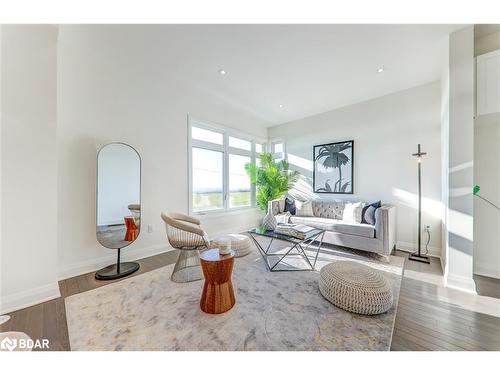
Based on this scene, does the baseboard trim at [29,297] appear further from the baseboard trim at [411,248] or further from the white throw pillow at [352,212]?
the baseboard trim at [411,248]

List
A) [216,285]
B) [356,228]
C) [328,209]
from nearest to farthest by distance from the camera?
[216,285], [356,228], [328,209]

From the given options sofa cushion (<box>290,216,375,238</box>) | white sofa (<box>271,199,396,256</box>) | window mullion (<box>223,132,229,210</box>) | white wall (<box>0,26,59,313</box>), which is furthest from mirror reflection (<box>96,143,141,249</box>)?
sofa cushion (<box>290,216,375,238</box>)

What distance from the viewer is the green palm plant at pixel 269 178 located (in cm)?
457

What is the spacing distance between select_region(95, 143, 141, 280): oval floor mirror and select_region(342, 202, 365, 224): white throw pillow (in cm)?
356

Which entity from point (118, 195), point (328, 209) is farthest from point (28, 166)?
point (328, 209)

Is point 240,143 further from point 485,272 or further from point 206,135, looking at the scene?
point 485,272

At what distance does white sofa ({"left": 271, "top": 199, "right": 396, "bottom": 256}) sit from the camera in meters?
2.86

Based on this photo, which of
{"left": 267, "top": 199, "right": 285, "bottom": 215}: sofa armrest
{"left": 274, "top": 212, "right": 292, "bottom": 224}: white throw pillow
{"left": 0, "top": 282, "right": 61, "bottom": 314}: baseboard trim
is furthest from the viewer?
{"left": 267, "top": 199, "right": 285, "bottom": 215}: sofa armrest

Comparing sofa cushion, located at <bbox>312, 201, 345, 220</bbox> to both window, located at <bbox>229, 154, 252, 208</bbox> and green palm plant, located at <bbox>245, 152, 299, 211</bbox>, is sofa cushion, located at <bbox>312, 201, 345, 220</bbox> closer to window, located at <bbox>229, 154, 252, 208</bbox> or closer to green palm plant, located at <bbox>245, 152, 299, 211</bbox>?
green palm plant, located at <bbox>245, 152, 299, 211</bbox>

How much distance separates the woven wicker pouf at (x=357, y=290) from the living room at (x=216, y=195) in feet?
0.05

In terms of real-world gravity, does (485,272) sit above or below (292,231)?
below

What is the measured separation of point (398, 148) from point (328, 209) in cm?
170

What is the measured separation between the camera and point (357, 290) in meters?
1.60
